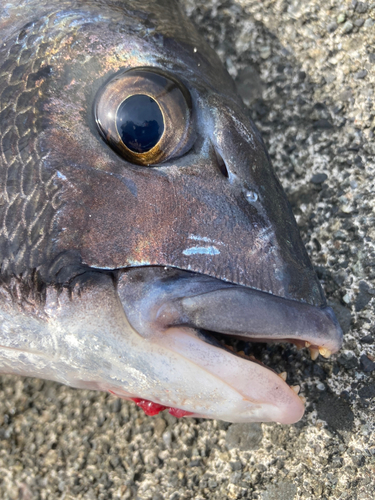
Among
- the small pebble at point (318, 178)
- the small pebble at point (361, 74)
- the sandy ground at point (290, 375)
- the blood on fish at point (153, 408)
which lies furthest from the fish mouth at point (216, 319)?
the small pebble at point (361, 74)

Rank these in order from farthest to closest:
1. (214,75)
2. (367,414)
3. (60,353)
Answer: (367,414), (214,75), (60,353)

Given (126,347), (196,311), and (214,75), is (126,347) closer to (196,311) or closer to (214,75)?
(196,311)

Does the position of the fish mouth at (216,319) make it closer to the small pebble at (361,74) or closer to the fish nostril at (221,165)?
the fish nostril at (221,165)

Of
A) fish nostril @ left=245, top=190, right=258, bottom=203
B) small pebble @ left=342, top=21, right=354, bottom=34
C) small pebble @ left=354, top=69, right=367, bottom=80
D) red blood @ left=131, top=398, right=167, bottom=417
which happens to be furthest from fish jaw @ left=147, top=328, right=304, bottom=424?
small pebble @ left=342, top=21, right=354, bottom=34

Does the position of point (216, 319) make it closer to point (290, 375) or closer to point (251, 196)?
point (251, 196)

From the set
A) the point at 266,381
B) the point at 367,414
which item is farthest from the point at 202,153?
the point at 367,414

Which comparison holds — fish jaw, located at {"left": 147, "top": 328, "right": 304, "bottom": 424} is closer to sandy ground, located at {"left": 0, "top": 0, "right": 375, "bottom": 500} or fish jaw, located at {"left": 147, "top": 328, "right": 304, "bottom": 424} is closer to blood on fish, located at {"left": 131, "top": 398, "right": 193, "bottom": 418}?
blood on fish, located at {"left": 131, "top": 398, "right": 193, "bottom": 418}
